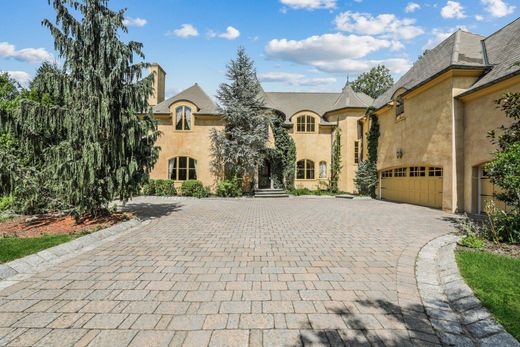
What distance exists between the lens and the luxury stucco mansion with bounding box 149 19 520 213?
37.3 ft

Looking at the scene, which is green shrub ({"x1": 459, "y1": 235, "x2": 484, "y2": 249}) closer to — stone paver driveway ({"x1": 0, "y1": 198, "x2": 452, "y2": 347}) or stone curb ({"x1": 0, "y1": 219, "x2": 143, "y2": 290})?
stone paver driveway ({"x1": 0, "y1": 198, "x2": 452, "y2": 347})

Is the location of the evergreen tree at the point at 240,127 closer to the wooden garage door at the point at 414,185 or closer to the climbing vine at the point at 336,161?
the climbing vine at the point at 336,161

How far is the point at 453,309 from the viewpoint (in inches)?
140

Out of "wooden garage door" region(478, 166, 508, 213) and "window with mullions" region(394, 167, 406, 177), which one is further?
"window with mullions" region(394, 167, 406, 177)

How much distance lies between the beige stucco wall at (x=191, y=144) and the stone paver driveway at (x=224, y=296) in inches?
523

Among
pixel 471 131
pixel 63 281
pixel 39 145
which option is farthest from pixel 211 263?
pixel 471 131

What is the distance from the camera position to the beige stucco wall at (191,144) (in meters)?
20.0

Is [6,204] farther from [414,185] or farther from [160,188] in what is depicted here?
[414,185]

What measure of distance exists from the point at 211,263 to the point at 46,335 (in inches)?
105

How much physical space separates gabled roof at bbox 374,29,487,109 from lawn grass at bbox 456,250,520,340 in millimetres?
9707

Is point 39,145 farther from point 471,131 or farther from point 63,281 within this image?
point 471,131

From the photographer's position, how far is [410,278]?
14.9 feet

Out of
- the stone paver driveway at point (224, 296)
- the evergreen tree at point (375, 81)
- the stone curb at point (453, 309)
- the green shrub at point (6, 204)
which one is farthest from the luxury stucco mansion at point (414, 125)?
the evergreen tree at point (375, 81)

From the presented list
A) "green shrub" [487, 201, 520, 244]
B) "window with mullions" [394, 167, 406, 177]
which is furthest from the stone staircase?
"green shrub" [487, 201, 520, 244]
